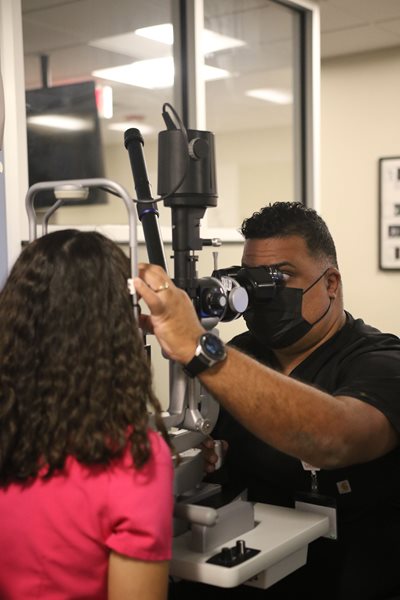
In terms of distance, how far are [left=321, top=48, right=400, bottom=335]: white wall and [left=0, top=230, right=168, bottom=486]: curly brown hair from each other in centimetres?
384

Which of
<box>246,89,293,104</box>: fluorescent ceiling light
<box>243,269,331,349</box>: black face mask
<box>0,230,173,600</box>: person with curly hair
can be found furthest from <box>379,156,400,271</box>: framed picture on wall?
<box>0,230,173,600</box>: person with curly hair

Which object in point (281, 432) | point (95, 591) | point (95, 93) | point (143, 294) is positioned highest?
point (95, 93)

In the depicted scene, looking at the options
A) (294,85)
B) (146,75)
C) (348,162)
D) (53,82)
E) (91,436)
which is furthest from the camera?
(348,162)

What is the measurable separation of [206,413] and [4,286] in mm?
440

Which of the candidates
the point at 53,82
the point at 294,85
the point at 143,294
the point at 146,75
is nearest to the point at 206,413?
the point at 143,294

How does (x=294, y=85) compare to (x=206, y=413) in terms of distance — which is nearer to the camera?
(x=206, y=413)

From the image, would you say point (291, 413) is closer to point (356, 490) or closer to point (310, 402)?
point (310, 402)

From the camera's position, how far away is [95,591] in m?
1.10

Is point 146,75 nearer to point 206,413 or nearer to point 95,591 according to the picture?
point 206,413

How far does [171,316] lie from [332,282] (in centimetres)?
74

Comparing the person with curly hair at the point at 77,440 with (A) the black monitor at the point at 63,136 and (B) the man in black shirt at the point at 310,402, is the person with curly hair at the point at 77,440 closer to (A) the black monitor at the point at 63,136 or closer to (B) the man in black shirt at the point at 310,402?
(B) the man in black shirt at the point at 310,402

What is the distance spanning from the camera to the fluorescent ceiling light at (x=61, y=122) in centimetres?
250

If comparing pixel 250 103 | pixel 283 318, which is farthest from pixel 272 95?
pixel 283 318

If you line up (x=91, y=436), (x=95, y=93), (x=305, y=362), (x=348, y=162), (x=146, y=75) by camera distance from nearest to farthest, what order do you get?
(x=91, y=436) < (x=305, y=362) < (x=95, y=93) < (x=146, y=75) < (x=348, y=162)
